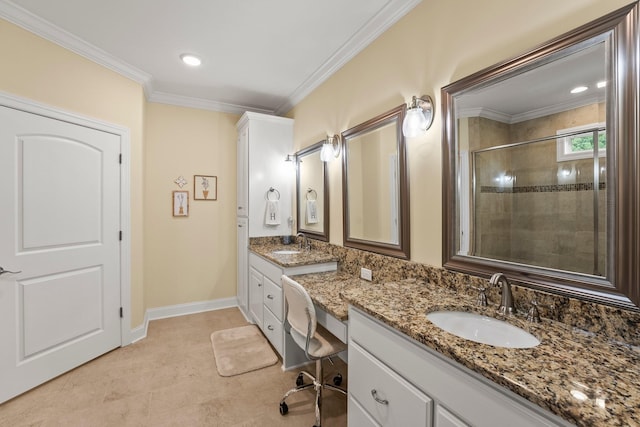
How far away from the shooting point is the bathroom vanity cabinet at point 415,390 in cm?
77

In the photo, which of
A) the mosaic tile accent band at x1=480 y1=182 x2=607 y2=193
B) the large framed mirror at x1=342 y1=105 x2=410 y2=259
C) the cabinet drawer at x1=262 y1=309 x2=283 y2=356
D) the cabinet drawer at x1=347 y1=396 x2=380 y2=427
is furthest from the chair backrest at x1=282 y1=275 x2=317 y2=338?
the mosaic tile accent band at x1=480 y1=182 x2=607 y2=193

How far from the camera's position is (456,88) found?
4.99 feet

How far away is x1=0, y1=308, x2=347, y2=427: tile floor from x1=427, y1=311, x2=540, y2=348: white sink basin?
107cm

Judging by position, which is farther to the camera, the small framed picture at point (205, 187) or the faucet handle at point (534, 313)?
the small framed picture at point (205, 187)

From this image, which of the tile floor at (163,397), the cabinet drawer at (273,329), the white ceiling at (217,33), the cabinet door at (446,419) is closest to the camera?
the cabinet door at (446,419)

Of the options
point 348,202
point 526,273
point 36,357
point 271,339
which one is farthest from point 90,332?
point 526,273

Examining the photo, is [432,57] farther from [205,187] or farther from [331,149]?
[205,187]

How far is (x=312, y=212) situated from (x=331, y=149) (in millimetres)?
740

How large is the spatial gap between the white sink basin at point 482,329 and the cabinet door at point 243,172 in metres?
2.61

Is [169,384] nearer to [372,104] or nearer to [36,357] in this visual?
[36,357]

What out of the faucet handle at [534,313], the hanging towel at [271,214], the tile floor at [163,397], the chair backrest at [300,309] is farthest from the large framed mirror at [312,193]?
the faucet handle at [534,313]

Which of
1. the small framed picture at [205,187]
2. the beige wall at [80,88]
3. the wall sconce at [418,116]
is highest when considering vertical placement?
the beige wall at [80,88]

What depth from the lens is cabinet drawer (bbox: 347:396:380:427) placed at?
128cm

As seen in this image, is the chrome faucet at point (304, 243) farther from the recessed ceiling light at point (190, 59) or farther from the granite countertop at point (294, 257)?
the recessed ceiling light at point (190, 59)
